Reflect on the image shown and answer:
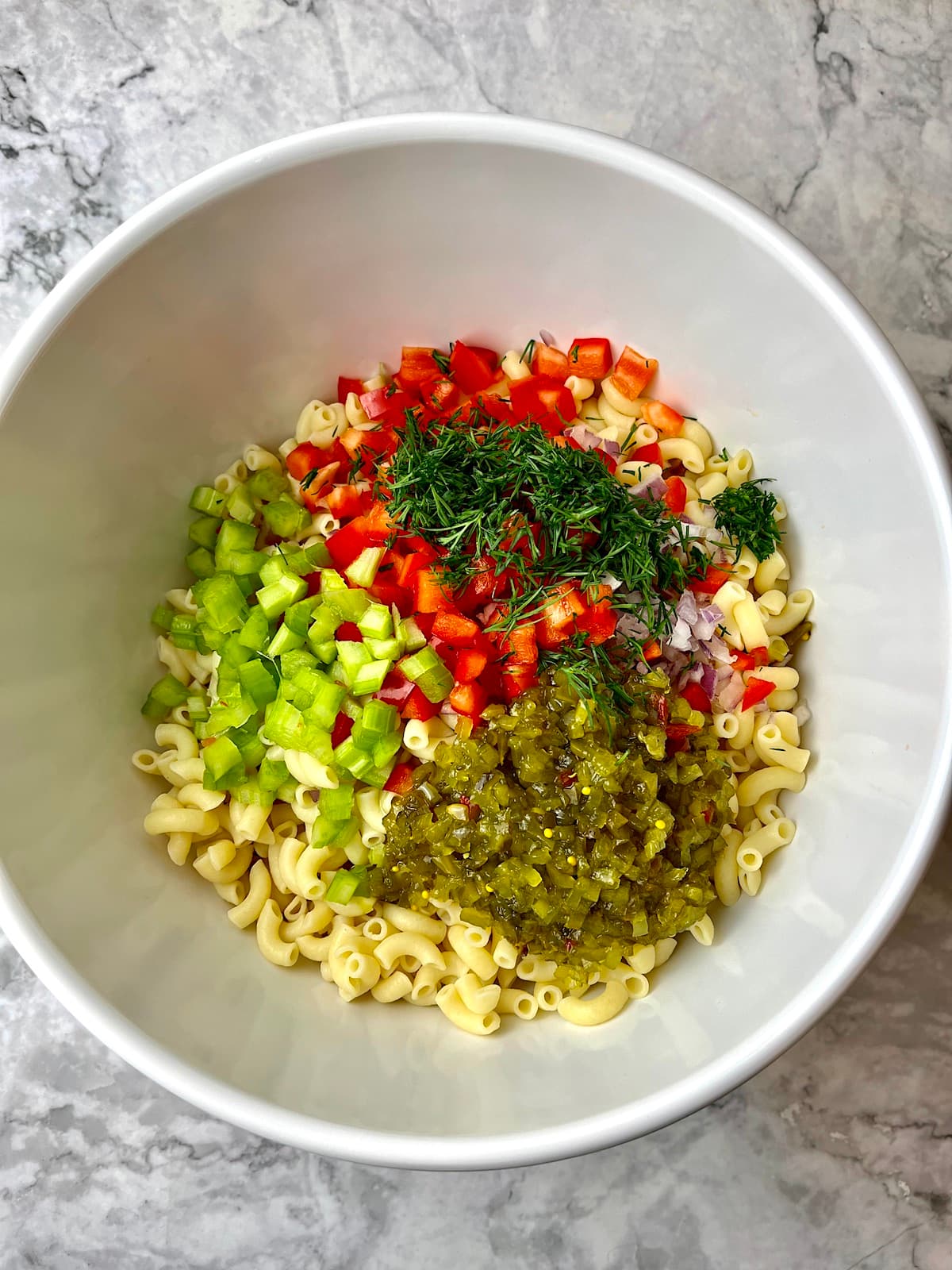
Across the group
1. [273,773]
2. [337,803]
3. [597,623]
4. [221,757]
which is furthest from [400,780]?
[597,623]

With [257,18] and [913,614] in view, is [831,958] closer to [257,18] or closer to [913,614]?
[913,614]

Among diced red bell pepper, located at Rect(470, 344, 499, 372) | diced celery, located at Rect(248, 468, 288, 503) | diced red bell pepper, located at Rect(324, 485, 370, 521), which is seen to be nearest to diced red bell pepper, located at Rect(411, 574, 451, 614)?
diced red bell pepper, located at Rect(324, 485, 370, 521)

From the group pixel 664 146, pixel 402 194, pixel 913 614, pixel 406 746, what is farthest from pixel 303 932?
pixel 664 146

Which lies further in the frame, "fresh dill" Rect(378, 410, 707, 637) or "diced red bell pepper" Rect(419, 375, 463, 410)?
"diced red bell pepper" Rect(419, 375, 463, 410)

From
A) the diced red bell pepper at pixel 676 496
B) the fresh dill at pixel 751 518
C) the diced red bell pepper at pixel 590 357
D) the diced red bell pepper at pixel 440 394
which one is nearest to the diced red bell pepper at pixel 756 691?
the fresh dill at pixel 751 518

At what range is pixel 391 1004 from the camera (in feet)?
6.42

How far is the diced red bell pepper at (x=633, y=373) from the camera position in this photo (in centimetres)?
214

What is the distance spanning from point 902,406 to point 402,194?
1044 mm

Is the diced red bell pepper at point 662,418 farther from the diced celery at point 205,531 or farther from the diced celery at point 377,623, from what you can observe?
the diced celery at point 205,531

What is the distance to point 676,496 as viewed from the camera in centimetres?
206

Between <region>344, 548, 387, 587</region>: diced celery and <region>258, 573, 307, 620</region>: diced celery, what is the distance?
0.11 m

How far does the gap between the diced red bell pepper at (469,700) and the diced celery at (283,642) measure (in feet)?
1.14

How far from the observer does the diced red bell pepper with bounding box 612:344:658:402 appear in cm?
214

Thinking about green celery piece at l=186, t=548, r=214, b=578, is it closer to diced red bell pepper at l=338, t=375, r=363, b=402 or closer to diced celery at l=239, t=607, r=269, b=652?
diced celery at l=239, t=607, r=269, b=652
